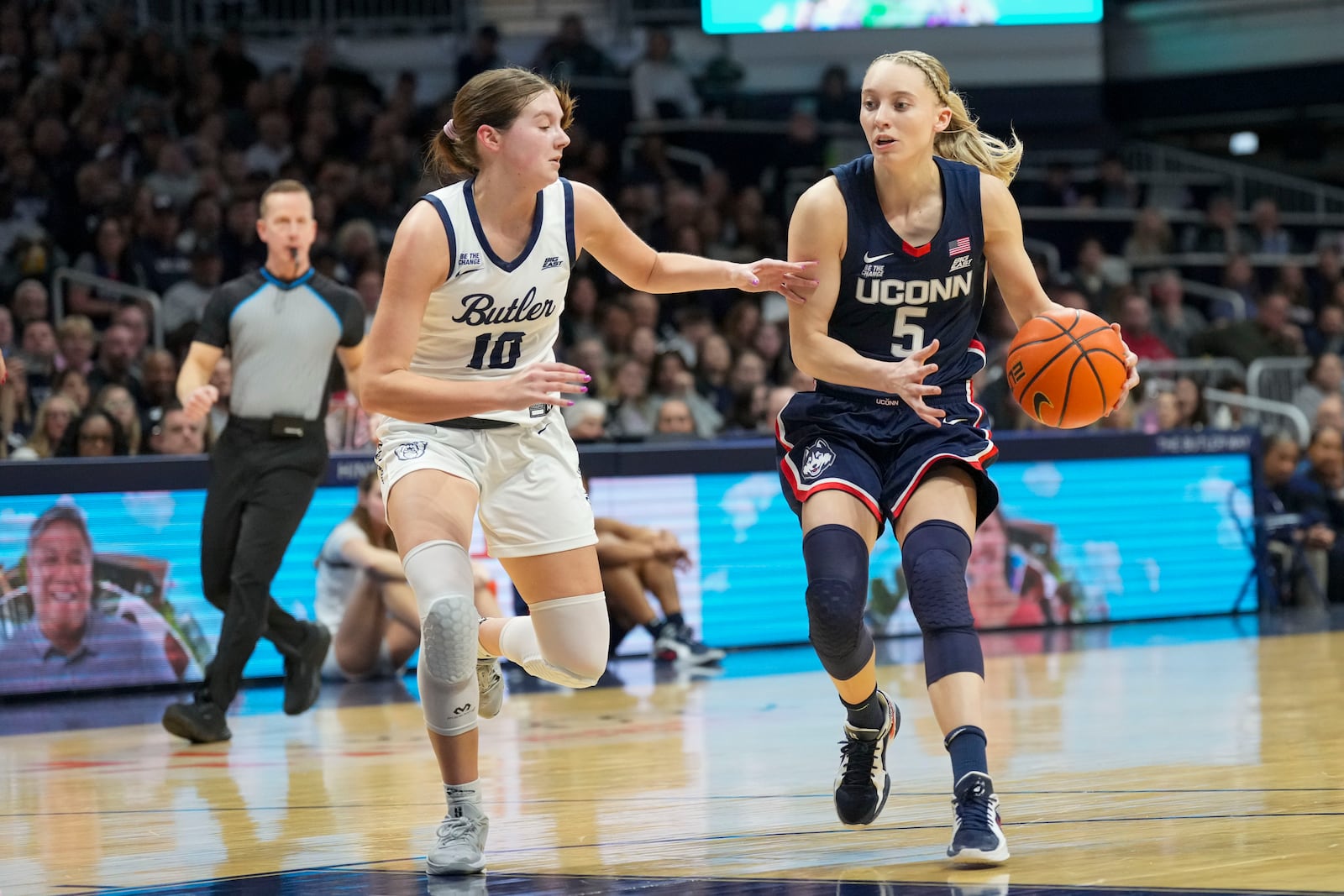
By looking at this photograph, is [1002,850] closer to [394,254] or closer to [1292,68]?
[394,254]

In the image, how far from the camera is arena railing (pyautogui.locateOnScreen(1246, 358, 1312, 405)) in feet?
44.9

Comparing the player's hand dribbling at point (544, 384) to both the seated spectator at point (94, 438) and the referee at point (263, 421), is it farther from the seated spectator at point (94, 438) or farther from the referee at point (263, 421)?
the seated spectator at point (94, 438)

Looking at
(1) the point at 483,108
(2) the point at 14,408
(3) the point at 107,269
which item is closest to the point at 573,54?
(3) the point at 107,269

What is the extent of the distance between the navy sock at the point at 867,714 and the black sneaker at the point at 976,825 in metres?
0.56

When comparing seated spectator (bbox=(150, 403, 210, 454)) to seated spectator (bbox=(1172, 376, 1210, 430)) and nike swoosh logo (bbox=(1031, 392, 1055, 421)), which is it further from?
seated spectator (bbox=(1172, 376, 1210, 430))

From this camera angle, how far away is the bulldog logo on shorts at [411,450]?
4.33 metres

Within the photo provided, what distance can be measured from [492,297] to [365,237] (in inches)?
331

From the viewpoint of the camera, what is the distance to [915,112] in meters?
4.38

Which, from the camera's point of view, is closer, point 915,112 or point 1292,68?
point 915,112

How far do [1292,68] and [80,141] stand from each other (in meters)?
12.9

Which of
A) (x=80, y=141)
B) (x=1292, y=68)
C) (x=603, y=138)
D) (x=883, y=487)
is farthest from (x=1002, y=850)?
(x=1292, y=68)

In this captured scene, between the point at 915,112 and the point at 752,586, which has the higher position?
the point at 915,112

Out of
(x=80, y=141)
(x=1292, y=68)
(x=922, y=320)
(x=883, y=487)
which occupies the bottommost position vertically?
(x=883, y=487)

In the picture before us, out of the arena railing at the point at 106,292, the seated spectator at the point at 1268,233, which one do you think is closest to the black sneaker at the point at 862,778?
the arena railing at the point at 106,292
